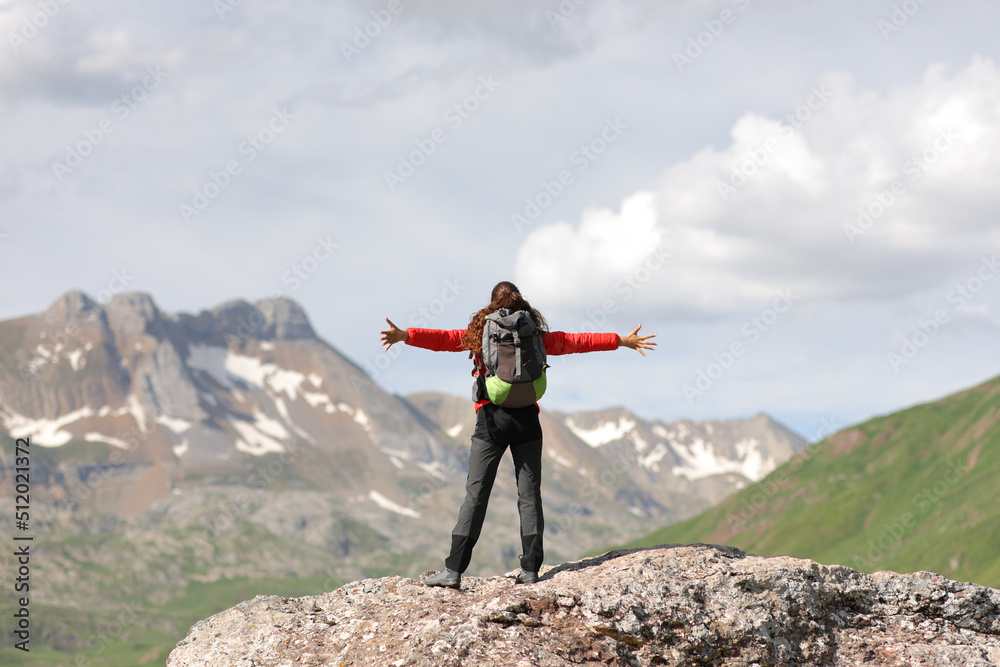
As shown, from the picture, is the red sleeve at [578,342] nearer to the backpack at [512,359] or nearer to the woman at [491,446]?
the woman at [491,446]

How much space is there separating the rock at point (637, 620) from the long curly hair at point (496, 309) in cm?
419

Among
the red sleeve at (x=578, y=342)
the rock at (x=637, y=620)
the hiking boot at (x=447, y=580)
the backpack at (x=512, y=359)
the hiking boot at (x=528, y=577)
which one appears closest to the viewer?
the rock at (x=637, y=620)

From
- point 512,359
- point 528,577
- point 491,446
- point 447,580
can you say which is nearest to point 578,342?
point 512,359

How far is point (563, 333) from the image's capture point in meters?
14.9

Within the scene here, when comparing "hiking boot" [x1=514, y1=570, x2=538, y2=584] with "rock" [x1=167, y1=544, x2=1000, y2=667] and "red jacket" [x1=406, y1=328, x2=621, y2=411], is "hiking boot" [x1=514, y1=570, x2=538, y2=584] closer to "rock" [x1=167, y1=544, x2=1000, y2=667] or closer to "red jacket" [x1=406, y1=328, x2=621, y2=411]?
"rock" [x1=167, y1=544, x2=1000, y2=667]

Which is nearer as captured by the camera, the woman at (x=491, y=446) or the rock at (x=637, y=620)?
the rock at (x=637, y=620)

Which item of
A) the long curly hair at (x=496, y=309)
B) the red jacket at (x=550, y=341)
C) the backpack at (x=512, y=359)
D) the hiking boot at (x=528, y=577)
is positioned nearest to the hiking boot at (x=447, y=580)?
the hiking boot at (x=528, y=577)

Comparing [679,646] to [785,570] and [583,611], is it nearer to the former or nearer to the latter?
[583,611]

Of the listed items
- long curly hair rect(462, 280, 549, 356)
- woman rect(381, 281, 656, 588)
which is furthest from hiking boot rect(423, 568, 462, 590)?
long curly hair rect(462, 280, 549, 356)

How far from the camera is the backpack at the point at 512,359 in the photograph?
14.0 meters

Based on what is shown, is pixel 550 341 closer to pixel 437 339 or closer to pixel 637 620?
pixel 437 339

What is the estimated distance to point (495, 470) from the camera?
1434 cm

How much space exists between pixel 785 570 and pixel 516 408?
528 cm

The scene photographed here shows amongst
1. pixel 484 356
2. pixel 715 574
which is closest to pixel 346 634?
pixel 484 356
